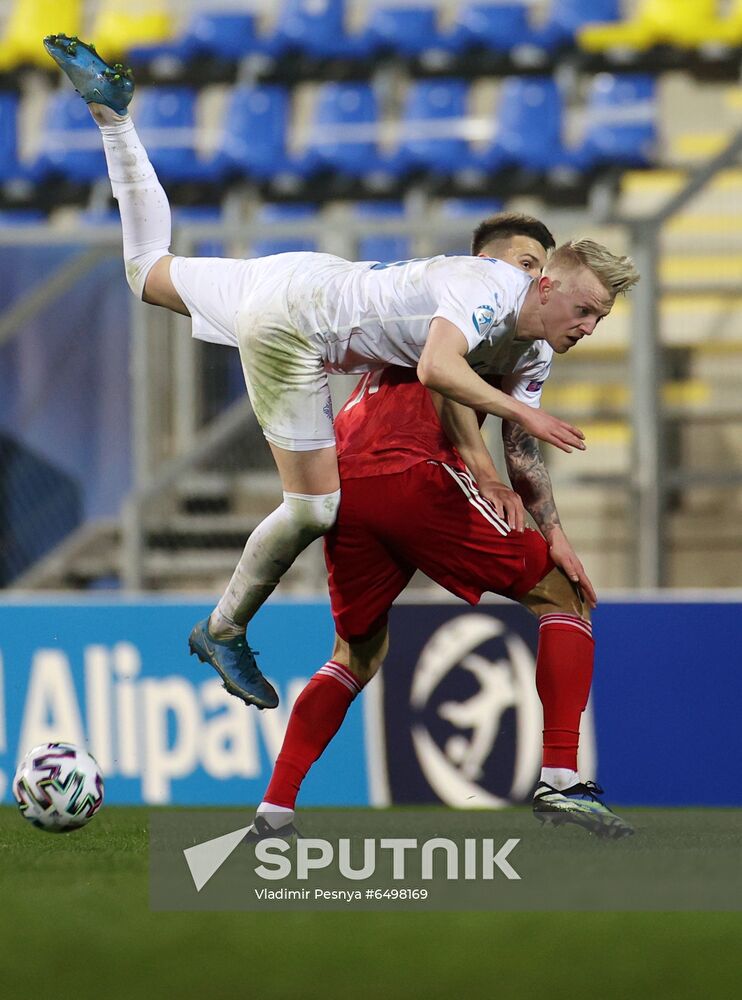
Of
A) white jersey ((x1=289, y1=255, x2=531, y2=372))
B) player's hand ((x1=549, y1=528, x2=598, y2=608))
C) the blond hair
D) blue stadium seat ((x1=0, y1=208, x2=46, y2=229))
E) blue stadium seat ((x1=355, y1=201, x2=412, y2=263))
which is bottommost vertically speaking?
player's hand ((x1=549, y1=528, x2=598, y2=608))

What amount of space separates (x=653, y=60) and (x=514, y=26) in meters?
1.19

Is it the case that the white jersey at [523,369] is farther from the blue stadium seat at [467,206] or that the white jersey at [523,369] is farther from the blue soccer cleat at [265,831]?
the blue stadium seat at [467,206]

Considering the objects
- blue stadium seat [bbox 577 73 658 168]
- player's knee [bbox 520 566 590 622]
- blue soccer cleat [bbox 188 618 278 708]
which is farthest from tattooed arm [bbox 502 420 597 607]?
blue stadium seat [bbox 577 73 658 168]

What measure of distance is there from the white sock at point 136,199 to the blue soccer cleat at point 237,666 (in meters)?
1.04

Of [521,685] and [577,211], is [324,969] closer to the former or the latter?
[521,685]

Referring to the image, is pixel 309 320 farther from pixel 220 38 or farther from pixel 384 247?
pixel 220 38

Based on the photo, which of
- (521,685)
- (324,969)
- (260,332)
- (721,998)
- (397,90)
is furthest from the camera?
(397,90)

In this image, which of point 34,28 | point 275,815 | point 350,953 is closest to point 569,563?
point 275,815

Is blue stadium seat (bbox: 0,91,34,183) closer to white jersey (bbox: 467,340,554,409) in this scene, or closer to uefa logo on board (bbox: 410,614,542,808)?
uefa logo on board (bbox: 410,614,542,808)

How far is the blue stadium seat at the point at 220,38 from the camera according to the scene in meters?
13.3

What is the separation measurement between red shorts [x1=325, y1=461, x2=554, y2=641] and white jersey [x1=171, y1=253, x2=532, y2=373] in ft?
1.13

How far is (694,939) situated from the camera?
312 cm

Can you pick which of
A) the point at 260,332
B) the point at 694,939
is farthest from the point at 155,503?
the point at 694,939

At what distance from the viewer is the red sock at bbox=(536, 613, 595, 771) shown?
15.1 ft
